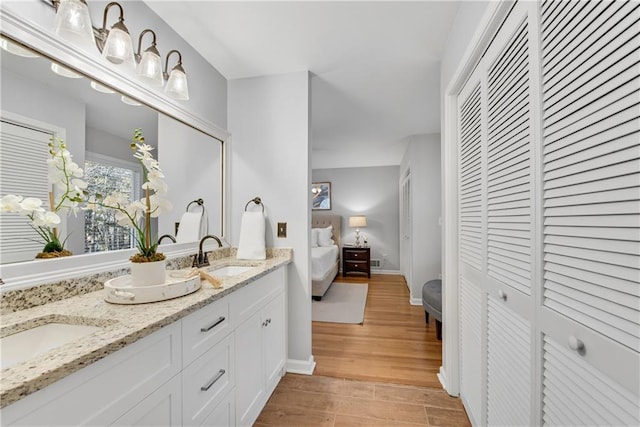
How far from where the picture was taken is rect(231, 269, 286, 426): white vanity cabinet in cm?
147

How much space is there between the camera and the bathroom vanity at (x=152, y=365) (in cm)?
62

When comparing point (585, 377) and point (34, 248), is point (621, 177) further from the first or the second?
point (34, 248)

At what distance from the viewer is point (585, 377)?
2.28 ft

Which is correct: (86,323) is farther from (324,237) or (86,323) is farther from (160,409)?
(324,237)

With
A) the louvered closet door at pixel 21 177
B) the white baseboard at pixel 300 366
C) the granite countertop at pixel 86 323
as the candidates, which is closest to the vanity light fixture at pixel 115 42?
the louvered closet door at pixel 21 177

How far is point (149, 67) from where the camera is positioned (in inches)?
56.4

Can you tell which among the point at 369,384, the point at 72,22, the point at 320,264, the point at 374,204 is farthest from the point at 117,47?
the point at 374,204

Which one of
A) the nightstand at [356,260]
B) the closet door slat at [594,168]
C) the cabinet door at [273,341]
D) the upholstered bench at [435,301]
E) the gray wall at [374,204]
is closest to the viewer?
the closet door slat at [594,168]

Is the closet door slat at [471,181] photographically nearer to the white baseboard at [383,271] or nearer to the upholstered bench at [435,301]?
the upholstered bench at [435,301]

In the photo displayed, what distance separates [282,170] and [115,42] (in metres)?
1.27

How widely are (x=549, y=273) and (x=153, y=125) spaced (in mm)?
2018

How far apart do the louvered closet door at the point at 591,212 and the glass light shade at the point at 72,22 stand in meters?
1.67

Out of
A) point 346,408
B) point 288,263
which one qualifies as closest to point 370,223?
point 288,263

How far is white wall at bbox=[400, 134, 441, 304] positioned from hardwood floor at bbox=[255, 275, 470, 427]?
0.99 metres
